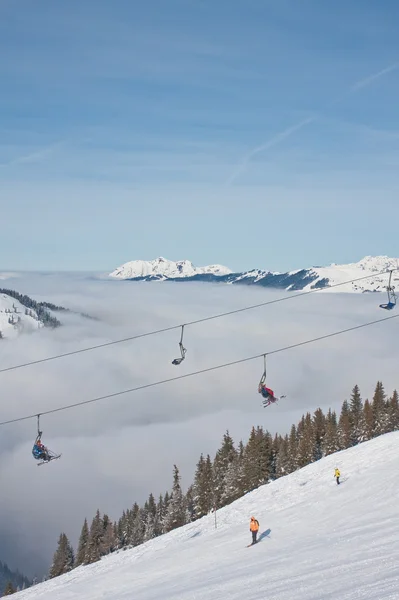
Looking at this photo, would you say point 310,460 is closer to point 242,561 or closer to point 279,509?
point 279,509

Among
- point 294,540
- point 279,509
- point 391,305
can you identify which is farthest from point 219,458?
point 391,305

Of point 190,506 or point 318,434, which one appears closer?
point 318,434

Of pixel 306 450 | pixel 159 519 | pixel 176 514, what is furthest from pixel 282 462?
pixel 159 519

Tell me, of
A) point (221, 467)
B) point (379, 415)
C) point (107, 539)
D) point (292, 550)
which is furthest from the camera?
point (107, 539)

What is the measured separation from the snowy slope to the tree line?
17.1 m

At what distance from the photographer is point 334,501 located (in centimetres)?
3416

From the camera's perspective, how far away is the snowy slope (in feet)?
57.1

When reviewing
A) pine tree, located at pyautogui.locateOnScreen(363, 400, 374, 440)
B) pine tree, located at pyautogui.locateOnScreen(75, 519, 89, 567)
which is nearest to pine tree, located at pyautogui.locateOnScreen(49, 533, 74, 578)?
pine tree, located at pyautogui.locateOnScreen(75, 519, 89, 567)

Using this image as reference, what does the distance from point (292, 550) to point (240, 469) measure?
4005cm

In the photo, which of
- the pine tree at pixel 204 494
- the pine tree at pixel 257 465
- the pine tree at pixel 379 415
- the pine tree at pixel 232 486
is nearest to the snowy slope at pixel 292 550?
the pine tree at pixel 257 465

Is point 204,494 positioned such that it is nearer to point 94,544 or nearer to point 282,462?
point 282,462

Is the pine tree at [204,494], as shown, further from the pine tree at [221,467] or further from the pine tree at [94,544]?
the pine tree at [94,544]

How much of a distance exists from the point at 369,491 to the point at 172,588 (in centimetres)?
1563

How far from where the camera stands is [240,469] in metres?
63.9
